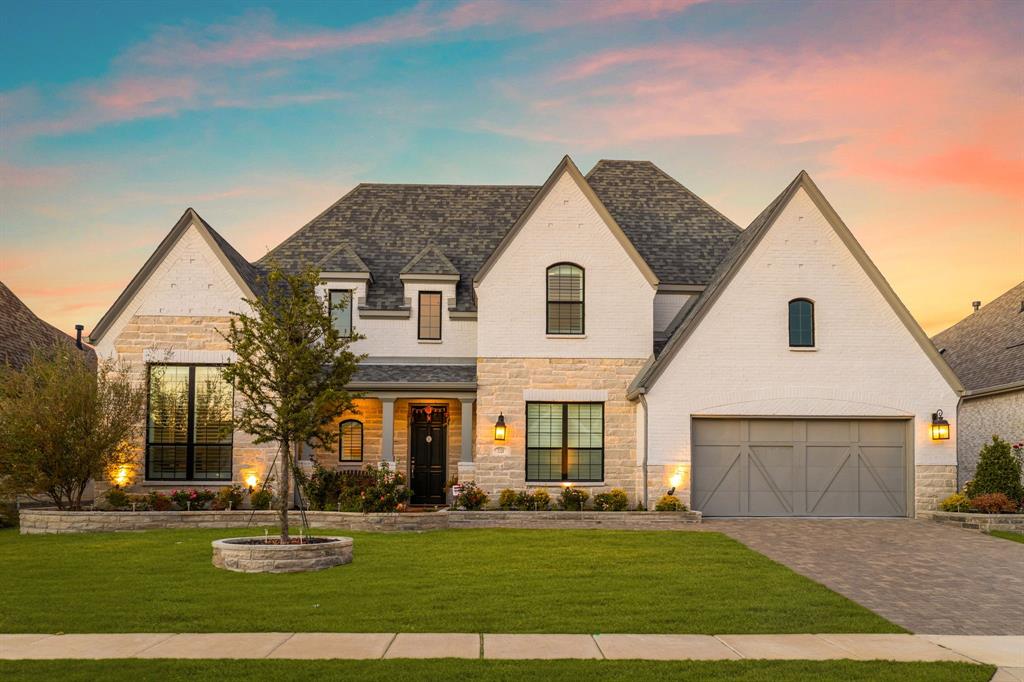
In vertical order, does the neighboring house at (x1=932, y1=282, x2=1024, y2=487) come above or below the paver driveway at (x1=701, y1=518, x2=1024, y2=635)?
above

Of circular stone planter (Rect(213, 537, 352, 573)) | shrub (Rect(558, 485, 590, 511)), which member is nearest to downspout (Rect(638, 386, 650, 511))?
shrub (Rect(558, 485, 590, 511))

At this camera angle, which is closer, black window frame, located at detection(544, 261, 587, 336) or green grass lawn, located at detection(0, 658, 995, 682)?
green grass lawn, located at detection(0, 658, 995, 682)

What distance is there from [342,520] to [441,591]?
782 centimetres

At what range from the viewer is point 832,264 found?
22.1m

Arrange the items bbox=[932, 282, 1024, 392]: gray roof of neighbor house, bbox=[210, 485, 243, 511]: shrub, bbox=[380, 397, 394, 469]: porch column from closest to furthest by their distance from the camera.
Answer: bbox=[210, 485, 243, 511]: shrub → bbox=[380, 397, 394, 469]: porch column → bbox=[932, 282, 1024, 392]: gray roof of neighbor house

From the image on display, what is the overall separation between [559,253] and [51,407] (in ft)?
41.8

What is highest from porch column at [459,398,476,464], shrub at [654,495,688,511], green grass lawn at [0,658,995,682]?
porch column at [459,398,476,464]

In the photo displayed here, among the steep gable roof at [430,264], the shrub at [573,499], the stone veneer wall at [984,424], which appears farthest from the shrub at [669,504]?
the stone veneer wall at [984,424]

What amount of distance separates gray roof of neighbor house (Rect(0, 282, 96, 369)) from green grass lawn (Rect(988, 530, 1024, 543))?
1071 inches

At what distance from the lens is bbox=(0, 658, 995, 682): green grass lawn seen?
320 inches

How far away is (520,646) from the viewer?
9.40m

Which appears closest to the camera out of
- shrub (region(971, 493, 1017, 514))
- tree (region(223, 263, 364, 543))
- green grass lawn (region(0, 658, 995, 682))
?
green grass lawn (region(0, 658, 995, 682))

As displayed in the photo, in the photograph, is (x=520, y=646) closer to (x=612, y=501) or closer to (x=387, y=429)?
(x=612, y=501)

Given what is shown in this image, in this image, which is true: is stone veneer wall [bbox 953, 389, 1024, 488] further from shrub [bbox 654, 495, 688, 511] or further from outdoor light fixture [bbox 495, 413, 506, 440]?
outdoor light fixture [bbox 495, 413, 506, 440]
